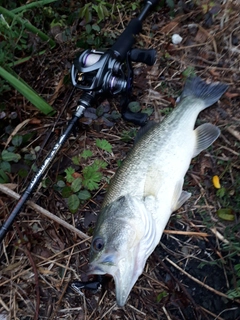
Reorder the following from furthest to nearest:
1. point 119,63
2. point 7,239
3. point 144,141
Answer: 1. point 7,239
2. point 119,63
3. point 144,141

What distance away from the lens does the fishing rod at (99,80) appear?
10.0 feet

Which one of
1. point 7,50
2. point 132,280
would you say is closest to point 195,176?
point 132,280

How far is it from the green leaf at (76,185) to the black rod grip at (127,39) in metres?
1.07

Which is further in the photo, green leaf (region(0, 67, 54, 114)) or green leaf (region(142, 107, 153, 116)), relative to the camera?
green leaf (region(142, 107, 153, 116))

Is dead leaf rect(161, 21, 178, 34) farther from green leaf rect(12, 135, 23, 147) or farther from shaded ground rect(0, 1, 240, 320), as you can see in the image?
green leaf rect(12, 135, 23, 147)

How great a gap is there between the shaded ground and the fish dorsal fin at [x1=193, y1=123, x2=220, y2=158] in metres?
0.24

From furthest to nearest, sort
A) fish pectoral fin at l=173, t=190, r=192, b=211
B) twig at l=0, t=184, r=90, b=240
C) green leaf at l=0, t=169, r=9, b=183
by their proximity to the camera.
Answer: green leaf at l=0, t=169, r=9, b=183, twig at l=0, t=184, r=90, b=240, fish pectoral fin at l=173, t=190, r=192, b=211

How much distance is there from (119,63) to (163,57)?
2.20ft

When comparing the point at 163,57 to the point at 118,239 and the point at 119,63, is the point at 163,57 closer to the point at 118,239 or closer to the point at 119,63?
the point at 119,63

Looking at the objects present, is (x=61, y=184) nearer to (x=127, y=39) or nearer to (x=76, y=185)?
(x=76, y=185)

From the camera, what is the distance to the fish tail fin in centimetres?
319

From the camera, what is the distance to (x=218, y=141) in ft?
11.0

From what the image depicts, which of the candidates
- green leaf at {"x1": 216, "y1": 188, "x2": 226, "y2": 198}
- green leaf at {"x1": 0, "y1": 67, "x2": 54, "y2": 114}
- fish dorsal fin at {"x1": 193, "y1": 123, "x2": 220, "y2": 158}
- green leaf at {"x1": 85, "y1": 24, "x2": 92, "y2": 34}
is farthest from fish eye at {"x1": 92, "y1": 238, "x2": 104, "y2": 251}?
green leaf at {"x1": 85, "y1": 24, "x2": 92, "y2": 34}

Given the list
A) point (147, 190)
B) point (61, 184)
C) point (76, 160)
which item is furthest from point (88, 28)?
point (147, 190)
